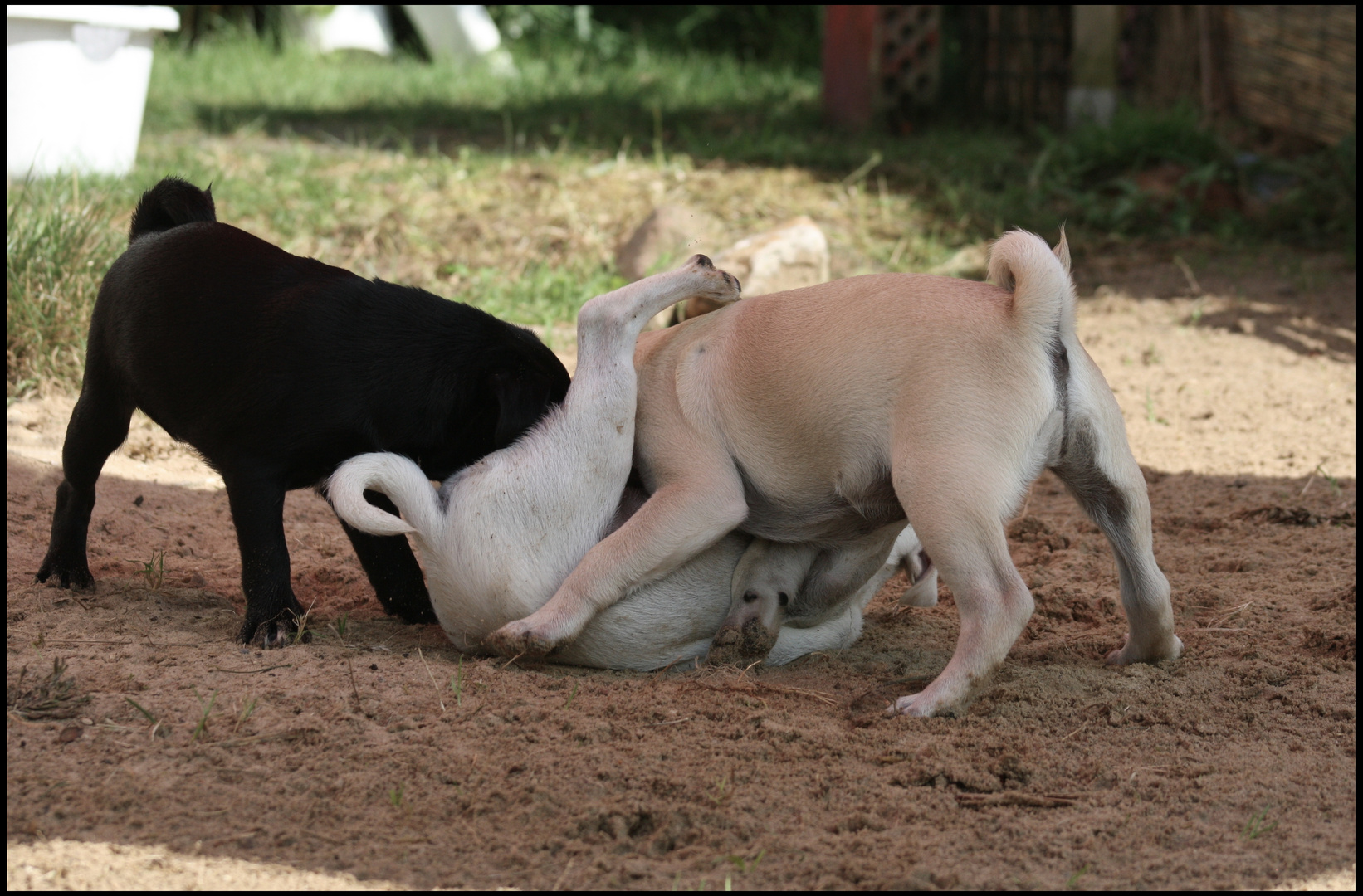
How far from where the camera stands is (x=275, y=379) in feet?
8.81

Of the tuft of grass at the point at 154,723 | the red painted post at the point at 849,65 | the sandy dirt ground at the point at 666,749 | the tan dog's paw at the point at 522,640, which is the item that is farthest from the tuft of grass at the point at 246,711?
the red painted post at the point at 849,65

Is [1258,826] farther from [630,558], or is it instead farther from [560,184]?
[560,184]

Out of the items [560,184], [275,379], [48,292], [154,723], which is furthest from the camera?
[560,184]

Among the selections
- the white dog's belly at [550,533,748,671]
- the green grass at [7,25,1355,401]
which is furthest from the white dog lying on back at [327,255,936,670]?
the green grass at [7,25,1355,401]

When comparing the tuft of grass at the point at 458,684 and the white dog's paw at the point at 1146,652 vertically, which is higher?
the tuft of grass at the point at 458,684

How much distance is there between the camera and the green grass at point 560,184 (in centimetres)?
525

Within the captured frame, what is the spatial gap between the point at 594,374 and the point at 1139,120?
601cm

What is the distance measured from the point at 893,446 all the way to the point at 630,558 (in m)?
0.62

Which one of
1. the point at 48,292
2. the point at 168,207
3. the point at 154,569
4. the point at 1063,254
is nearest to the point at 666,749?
the point at 1063,254

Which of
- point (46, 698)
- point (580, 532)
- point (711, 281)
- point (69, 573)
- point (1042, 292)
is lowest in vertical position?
point (69, 573)

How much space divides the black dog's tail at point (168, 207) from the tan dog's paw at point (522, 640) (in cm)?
150

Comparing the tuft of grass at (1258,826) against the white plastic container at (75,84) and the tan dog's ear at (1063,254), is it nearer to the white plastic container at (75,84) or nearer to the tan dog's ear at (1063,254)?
the tan dog's ear at (1063,254)

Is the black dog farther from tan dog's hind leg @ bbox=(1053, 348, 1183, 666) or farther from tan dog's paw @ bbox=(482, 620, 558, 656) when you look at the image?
tan dog's hind leg @ bbox=(1053, 348, 1183, 666)

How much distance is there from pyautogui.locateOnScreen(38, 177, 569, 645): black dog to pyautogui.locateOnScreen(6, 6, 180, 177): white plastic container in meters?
3.34
